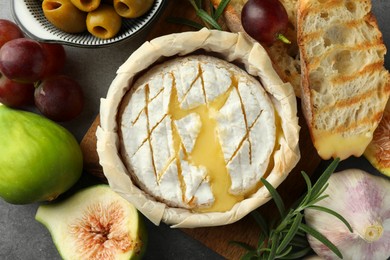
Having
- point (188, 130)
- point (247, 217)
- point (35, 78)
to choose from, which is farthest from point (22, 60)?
point (247, 217)

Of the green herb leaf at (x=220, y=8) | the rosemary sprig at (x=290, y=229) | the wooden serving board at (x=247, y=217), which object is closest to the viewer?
the rosemary sprig at (x=290, y=229)

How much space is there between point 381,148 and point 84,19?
86 centimetres

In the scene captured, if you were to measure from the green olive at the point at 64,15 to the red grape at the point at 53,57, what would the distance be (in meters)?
0.09

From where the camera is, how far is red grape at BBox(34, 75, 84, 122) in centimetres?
164

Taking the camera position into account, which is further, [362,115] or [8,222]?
[8,222]

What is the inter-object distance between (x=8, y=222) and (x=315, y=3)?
3.44 ft

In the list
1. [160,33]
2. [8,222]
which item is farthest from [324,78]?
[8,222]

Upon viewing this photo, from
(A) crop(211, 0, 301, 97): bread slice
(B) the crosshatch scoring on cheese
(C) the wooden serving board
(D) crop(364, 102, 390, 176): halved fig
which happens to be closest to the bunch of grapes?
(C) the wooden serving board

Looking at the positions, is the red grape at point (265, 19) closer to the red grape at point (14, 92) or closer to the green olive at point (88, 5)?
the green olive at point (88, 5)

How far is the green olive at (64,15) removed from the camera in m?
1.55

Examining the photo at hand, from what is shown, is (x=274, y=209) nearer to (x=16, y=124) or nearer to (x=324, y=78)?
(x=324, y=78)

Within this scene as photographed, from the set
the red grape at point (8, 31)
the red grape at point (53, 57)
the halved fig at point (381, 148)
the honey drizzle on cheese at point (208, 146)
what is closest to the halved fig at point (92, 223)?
the honey drizzle on cheese at point (208, 146)

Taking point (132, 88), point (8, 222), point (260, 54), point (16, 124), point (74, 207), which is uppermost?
point (260, 54)

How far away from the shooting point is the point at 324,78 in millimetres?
1600
